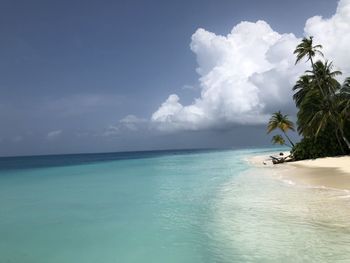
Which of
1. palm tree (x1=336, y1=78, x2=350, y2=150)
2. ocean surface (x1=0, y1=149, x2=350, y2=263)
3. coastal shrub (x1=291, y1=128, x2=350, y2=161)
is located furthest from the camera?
coastal shrub (x1=291, y1=128, x2=350, y2=161)

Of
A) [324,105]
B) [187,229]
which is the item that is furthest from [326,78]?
[187,229]

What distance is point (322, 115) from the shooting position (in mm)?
34406

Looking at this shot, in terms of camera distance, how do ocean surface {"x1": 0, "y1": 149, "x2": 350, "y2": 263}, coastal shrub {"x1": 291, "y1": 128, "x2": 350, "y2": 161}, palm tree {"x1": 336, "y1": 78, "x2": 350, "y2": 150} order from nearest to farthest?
ocean surface {"x1": 0, "y1": 149, "x2": 350, "y2": 263} < palm tree {"x1": 336, "y1": 78, "x2": 350, "y2": 150} < coastal shrub {"x1": 291, "y1": 128, "x2": 350, "y2": 161}

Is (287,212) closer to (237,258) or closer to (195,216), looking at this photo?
(195,216)

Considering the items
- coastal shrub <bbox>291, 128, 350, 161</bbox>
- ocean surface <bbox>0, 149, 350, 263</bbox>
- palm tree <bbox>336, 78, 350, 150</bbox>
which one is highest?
palm tree <bbox>336, 78, 350, 150</bbox>

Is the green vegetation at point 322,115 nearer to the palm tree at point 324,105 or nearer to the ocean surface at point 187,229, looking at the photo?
the palm tree at point 324,105

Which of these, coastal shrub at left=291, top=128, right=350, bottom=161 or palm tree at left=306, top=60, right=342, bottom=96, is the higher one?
palm tree at left=306, top=60, right=342, bottom=96

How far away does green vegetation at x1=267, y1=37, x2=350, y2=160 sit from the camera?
34469 millimetres

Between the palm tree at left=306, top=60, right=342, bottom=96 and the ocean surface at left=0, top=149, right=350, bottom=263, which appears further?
the palm tree at left=306, top=60, right=342, bottom=96

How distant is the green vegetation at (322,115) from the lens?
113 ft

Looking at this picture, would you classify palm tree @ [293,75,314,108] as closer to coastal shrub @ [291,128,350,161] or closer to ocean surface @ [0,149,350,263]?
coastal shrub @ [291,128,350,161]

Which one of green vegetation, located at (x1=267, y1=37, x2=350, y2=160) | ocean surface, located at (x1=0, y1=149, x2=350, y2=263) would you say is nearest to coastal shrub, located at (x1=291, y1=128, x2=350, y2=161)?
green vegetation, located at (x1=267, y1=37, x2=350, y2=160)

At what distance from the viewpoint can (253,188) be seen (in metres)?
17.6

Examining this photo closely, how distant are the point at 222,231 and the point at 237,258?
2347mm
